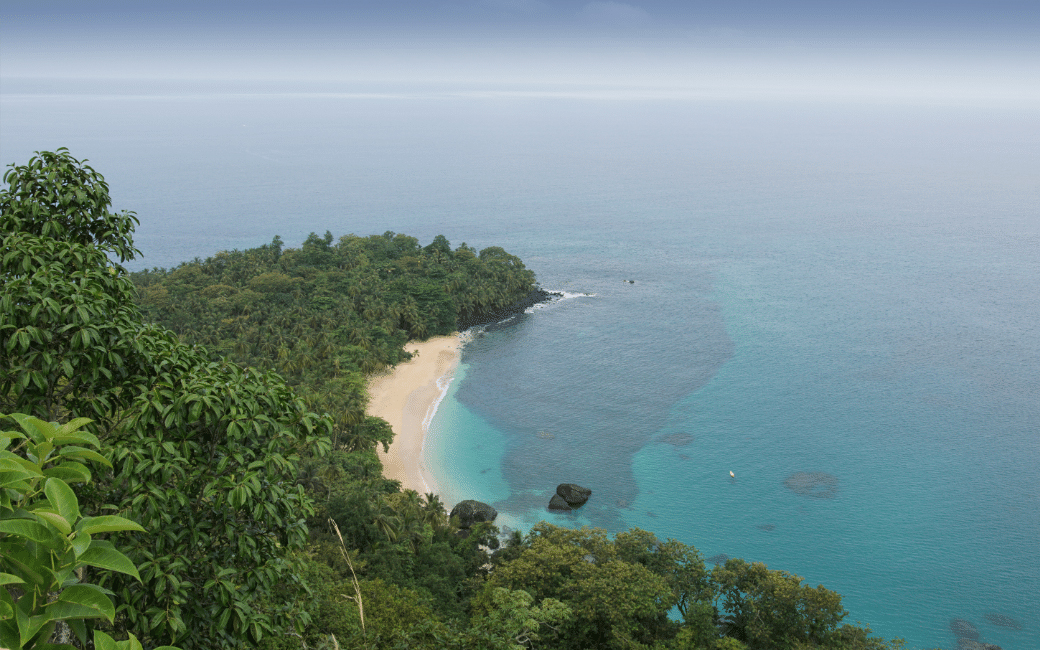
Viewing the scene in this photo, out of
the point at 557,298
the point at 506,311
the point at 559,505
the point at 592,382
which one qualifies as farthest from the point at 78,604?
the point at 557,298

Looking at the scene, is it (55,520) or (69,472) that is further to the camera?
(69,472)

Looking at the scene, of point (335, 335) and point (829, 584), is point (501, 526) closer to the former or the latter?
point (829, 584)

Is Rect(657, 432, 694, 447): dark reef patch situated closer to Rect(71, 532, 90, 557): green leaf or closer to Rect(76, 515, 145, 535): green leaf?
Rect(76, 515, 145, 535): green leaf

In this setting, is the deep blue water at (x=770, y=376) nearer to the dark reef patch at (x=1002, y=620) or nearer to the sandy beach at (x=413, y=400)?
the dark reef patch at (x=1002, y=620)

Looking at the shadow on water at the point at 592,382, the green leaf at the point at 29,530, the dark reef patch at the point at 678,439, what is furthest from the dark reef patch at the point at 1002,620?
the green leaf at the point at 29,530

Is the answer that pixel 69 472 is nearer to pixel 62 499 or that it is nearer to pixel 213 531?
pixel 62 499

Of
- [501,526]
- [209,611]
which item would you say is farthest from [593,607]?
[209,611]
